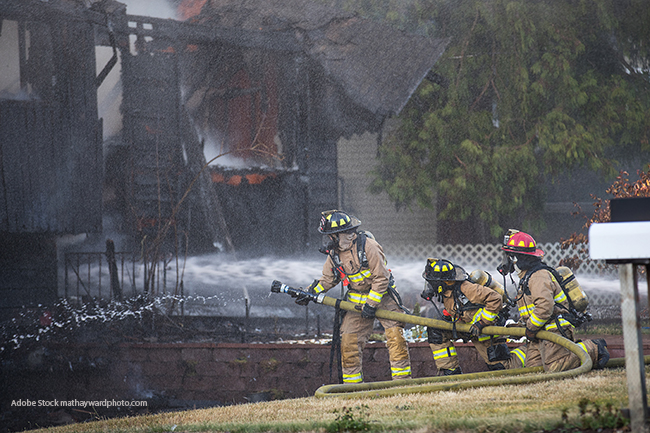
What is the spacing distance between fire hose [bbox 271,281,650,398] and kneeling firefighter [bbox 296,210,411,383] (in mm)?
149

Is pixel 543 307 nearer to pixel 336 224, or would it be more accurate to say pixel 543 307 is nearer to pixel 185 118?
pixel 336 224

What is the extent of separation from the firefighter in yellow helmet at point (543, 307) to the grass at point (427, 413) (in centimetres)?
26

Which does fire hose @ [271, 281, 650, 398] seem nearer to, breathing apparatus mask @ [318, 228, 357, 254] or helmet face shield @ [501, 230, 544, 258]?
breathing apparatus mask @ [318, 228, 357, 254]

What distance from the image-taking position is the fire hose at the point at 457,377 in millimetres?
4676

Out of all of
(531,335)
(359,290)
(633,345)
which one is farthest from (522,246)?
(633,345)

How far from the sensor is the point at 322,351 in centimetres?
628

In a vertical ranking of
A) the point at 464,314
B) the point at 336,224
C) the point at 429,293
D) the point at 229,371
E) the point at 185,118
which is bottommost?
the point at 229,371

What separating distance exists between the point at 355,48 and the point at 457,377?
16.6ft

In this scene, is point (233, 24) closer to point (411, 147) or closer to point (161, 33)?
point (161, 33)

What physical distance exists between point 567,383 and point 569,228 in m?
4.94

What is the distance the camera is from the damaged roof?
823cm

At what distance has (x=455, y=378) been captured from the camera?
5.03m

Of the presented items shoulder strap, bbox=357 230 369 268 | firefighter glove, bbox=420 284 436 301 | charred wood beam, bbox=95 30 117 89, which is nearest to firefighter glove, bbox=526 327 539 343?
firefighter glove, bbox=420 284 436 301

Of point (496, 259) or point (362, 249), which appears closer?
point (362, 249)
